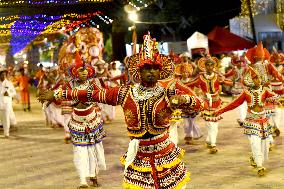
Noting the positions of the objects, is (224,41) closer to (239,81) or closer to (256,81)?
(239,81)

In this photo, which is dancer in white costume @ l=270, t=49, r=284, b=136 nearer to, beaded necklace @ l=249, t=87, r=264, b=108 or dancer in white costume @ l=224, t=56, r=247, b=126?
dancer in white costume @ l=224, t=56, r=247, b=126

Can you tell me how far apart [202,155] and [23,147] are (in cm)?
464

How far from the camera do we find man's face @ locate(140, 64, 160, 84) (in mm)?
4707

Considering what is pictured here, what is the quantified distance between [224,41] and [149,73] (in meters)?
13.1

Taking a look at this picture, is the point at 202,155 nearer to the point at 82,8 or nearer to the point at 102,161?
the point at 102,161

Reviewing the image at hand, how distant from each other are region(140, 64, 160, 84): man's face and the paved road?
10.3 feet

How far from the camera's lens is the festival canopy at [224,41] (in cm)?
1719

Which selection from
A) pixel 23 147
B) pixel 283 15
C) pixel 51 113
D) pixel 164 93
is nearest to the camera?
pixel 164 93

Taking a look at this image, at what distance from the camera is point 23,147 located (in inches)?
462

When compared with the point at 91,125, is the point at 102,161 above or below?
below

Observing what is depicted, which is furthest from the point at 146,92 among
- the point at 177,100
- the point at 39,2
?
the point at 39,2

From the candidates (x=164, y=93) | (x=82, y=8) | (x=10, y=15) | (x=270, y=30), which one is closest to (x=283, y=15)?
(x=270, y=30)

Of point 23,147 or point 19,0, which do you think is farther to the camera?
point 19,0

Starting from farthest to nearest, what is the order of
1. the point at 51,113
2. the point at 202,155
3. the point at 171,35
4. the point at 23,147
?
1. the point at 171,35
2. the point at 51,113
3. the point at 23,147
4. the point at 202,155
